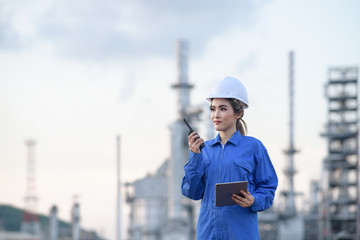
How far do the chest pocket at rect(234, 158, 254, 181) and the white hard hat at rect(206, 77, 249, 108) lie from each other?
517 millimetres

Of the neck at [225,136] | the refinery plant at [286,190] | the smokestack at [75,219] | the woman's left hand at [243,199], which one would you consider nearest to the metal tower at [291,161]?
the refinery plant at [286,190]

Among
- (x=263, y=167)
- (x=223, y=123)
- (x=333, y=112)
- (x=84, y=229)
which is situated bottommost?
(x=84, y=229)

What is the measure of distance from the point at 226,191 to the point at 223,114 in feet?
2.41

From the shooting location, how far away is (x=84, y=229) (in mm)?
65312

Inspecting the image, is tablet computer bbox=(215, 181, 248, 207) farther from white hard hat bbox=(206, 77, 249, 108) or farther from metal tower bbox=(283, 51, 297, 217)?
metal tower bbox=(283, 51, 297, 217)

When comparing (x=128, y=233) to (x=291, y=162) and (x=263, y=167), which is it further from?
(x=263, y=167)

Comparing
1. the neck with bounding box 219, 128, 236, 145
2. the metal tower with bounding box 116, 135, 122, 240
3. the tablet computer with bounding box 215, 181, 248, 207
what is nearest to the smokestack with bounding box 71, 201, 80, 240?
the metal tower with bounding box 116, 135, 122, 240

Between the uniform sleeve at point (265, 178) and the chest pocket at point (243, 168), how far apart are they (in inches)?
4.0

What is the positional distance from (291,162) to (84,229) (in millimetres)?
22559

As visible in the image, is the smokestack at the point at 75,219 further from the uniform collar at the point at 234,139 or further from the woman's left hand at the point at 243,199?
the woman's left hand at the point at 243,199

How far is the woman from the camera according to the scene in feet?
16.8

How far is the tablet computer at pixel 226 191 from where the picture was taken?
4.92 metres

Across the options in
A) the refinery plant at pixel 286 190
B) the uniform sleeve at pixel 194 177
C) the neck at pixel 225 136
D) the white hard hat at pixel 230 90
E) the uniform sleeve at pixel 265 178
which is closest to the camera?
A: the uniform sleeve at pixel 194 177

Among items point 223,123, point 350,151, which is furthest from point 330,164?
point 223,123
